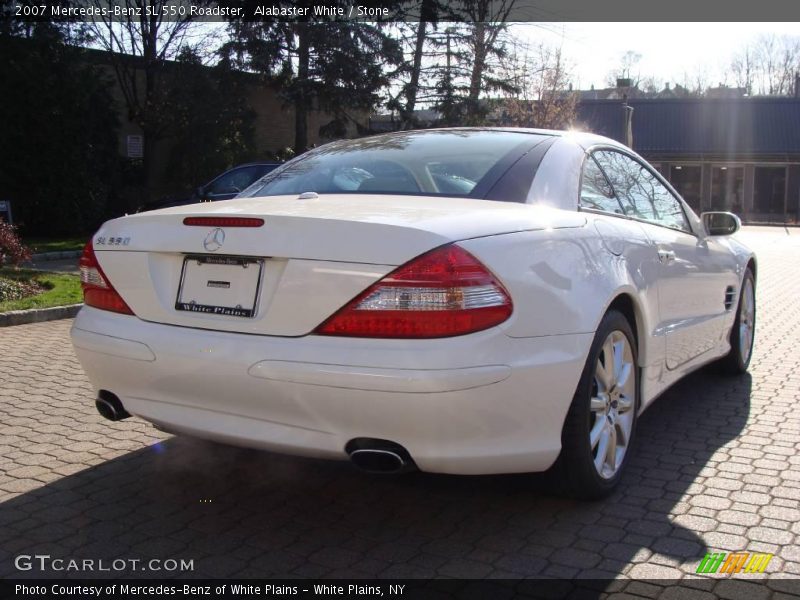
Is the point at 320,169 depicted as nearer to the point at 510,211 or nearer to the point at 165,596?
the point at 510,211

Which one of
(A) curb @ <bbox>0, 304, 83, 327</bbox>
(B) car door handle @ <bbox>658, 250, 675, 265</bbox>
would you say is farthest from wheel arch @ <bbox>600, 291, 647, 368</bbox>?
(A) curb @ <bbox>0, 304, 83, 327</bbox>

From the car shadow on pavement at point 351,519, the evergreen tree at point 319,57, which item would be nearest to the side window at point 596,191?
the car shadow on pavement at point 351,519

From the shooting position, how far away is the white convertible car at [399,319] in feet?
9.70

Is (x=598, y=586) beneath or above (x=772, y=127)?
beneath

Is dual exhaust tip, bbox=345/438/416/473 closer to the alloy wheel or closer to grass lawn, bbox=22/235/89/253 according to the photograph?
the alloy wheel

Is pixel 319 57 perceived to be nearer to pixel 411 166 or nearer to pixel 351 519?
pixel 411 166

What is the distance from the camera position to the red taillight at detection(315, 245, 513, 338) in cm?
294

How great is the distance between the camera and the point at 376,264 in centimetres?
299

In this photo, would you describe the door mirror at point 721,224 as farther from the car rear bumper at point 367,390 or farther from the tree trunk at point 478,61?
the tree trunk at point 478,61

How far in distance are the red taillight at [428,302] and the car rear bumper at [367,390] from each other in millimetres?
48

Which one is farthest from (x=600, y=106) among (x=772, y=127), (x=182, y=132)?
(x=182, y=132)

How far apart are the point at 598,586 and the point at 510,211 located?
1.45 meters

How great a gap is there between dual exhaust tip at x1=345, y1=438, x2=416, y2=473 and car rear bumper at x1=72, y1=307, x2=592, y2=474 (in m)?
0.03

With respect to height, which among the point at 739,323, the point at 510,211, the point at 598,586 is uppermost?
the point at 510,211
